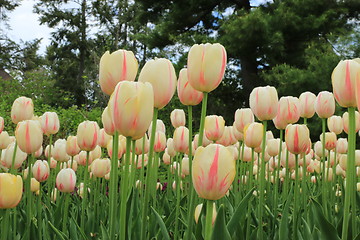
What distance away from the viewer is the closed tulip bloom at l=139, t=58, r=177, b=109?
0.92 m

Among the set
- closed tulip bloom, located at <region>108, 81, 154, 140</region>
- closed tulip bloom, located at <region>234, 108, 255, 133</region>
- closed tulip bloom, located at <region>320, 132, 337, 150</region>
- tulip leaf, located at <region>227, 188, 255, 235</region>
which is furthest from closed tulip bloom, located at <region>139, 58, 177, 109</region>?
closed tulip bloom, located at <region>320, 132, 337, 150</region>

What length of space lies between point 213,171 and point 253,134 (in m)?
0.81

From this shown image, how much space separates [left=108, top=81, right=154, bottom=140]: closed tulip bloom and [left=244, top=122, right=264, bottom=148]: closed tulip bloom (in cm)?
78

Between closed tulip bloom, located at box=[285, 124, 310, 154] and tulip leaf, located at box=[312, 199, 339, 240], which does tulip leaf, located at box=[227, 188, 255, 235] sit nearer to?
tulip leaf, located at box=[312, 199, 339, 240]

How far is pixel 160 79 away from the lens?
3.03 feet

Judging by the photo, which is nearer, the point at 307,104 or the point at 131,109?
the point at 131,109

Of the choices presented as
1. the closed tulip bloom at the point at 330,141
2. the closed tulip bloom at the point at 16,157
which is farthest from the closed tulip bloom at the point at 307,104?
the closed tulip bloom at the point at 16,157

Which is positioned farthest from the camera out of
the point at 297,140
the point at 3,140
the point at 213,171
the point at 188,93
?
the point at 3,140

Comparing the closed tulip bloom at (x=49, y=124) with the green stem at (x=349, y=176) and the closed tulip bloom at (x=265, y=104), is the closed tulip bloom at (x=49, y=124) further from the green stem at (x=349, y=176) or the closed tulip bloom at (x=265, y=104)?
the green stem at (x=349, y=176)

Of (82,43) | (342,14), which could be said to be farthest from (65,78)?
(342,14)

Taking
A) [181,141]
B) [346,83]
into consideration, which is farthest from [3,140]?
[346,83]

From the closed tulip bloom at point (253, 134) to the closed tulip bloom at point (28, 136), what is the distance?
29.8 inches

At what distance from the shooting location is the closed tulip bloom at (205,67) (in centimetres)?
94

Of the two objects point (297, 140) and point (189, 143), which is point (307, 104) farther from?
point (189, 143)
